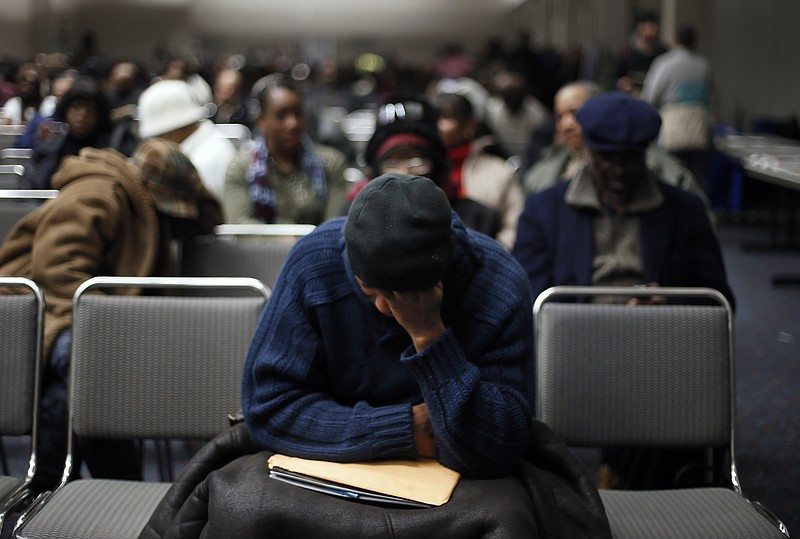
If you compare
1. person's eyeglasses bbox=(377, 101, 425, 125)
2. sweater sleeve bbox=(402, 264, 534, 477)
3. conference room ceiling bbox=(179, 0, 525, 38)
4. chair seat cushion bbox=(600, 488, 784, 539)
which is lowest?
conference room ceiling bbox=(179, 0, 525, 38)

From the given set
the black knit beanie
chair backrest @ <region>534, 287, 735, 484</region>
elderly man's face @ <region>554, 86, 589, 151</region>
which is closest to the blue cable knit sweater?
the black knit beanie

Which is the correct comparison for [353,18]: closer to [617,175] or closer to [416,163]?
[416,163]

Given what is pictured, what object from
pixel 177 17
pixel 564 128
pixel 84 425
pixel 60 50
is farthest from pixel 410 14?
pixel 84 425

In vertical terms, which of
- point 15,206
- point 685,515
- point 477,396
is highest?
point 477,396

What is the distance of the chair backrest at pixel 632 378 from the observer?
271 centimetres

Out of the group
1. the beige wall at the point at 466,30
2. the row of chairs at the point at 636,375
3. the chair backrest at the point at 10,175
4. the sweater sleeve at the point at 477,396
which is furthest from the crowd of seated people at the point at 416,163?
the beige wall at the point at 466,30

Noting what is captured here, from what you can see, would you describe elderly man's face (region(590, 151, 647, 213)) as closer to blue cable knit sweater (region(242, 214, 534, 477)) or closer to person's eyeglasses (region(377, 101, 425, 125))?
person's eyeglasses (region(377, 101, 425, 125))

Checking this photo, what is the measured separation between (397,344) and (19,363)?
3.78 feet

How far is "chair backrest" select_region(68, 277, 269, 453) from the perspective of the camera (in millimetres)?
2719

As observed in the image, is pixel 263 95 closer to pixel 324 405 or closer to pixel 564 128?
pixel 564 128

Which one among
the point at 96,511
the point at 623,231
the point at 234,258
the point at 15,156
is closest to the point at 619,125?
the point at 623,231

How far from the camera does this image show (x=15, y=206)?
164 inches

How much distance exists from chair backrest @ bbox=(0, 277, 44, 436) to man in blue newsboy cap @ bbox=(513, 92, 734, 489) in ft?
4.90

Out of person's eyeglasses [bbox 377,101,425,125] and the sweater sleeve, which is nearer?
the sweater sleeve
